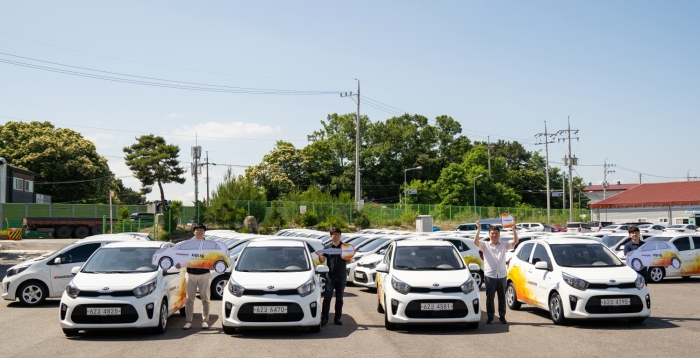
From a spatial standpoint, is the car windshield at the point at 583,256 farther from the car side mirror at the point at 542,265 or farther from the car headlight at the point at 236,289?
the car headlight at the point at 236,289

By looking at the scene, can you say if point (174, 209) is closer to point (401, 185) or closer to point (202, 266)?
point (202, 266)

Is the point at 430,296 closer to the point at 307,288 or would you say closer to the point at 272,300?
the point at 307,288

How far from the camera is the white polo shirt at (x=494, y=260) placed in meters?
12.1

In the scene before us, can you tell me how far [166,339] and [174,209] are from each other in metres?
35.3

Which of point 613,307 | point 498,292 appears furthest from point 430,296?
point 613,307

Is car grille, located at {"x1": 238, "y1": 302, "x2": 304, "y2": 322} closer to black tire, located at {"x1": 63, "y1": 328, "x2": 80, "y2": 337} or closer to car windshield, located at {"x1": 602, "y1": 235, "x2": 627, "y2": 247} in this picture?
black tire, located at {"x1": 63, "y1": 328, "x2": 80, "y2": 337}

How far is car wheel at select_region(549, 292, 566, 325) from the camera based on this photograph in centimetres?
1141

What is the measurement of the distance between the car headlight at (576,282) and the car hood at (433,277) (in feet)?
5.61

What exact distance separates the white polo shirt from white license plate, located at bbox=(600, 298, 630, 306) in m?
1.78

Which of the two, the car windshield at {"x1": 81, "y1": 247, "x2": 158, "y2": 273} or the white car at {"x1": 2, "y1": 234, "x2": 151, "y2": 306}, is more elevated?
the car windshield at {"x1": 81, "y1": 247, "x2": 158, "y2": 273}

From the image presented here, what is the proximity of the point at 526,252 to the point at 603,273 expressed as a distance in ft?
7.32

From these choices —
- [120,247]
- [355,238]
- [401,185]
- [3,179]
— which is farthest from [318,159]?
[120,247]

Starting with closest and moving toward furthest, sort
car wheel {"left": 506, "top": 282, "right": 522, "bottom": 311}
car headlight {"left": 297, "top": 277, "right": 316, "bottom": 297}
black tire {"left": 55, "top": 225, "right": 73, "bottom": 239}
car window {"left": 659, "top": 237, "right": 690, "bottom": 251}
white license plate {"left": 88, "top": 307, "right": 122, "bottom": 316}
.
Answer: white license plate {"left": 88, "top": 307, "right": 122, "bottom": 316}
car headlight {"left": 297, "top": 277, "right": 316, "bottom": 297}
car wheel {"left": 506, "top": 282, "right": 522, "bottom": 311}
car window {"left": 659, "top": 237, "right": 690, "bottom": 251}
black tire {"left": 55, "top": 225, "right": 73, "bottom": 239}

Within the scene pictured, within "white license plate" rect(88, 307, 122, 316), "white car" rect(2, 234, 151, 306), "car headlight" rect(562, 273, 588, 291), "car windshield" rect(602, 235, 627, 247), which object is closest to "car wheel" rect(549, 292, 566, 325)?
"car headlight" rect(562, 273, 588, 291)
